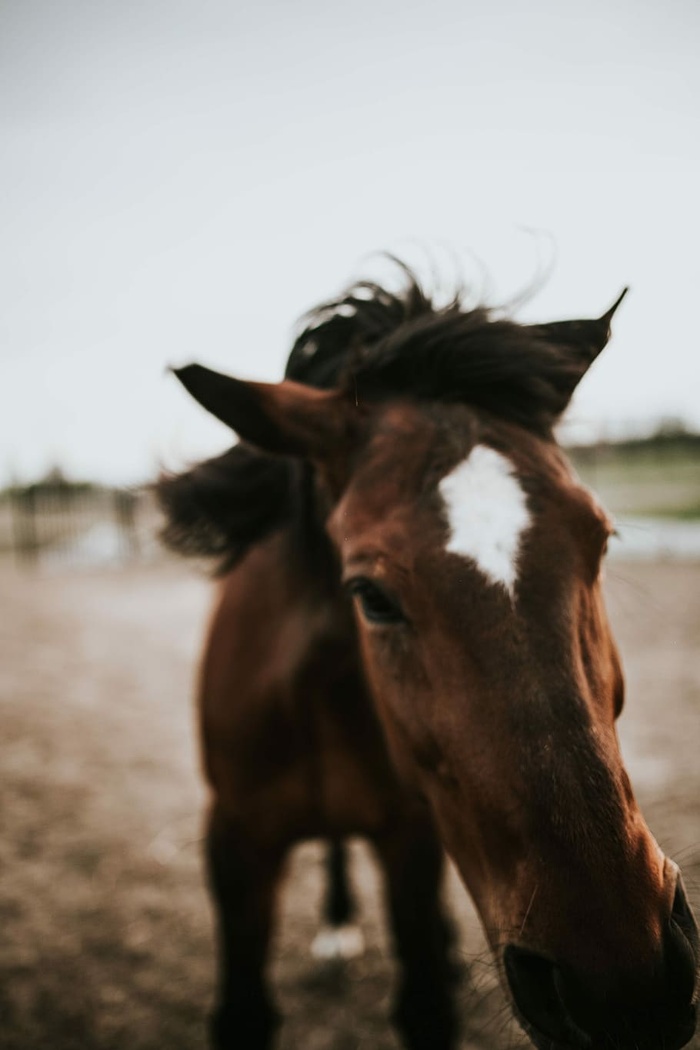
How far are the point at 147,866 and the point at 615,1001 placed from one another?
360 centimetres

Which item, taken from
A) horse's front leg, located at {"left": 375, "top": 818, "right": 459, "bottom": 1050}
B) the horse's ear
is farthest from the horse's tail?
the horse's ear

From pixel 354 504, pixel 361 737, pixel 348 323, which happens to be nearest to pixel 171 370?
pixel 354 504

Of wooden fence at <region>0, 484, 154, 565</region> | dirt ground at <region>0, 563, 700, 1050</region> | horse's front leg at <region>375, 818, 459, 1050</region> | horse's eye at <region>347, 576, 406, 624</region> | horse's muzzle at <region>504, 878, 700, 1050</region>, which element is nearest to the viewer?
horse's muzzle at <region>504, 878, 700, 1050</region>

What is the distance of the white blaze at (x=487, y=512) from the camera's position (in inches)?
49.7

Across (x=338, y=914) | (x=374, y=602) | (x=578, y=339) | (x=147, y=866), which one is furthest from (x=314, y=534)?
(x=147, y=866)

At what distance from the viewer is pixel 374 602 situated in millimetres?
1463

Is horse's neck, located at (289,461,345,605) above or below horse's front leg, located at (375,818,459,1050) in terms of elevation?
above

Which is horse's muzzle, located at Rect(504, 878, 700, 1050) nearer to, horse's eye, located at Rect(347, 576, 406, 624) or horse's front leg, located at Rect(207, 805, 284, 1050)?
horse's eye, located at Rect(347, 576, 406, 624)

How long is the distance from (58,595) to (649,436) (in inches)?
639

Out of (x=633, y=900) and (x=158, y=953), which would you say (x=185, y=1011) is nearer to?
(x=158, y=953)

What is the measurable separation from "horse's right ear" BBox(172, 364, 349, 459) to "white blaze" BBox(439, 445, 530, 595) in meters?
0.43

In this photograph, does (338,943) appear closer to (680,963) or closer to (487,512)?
(680,963)

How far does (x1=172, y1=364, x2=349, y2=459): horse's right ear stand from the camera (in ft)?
5.38

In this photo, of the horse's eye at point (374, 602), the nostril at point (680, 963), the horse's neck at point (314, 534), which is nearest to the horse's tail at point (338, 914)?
the horse's neck at point (314, 534)
